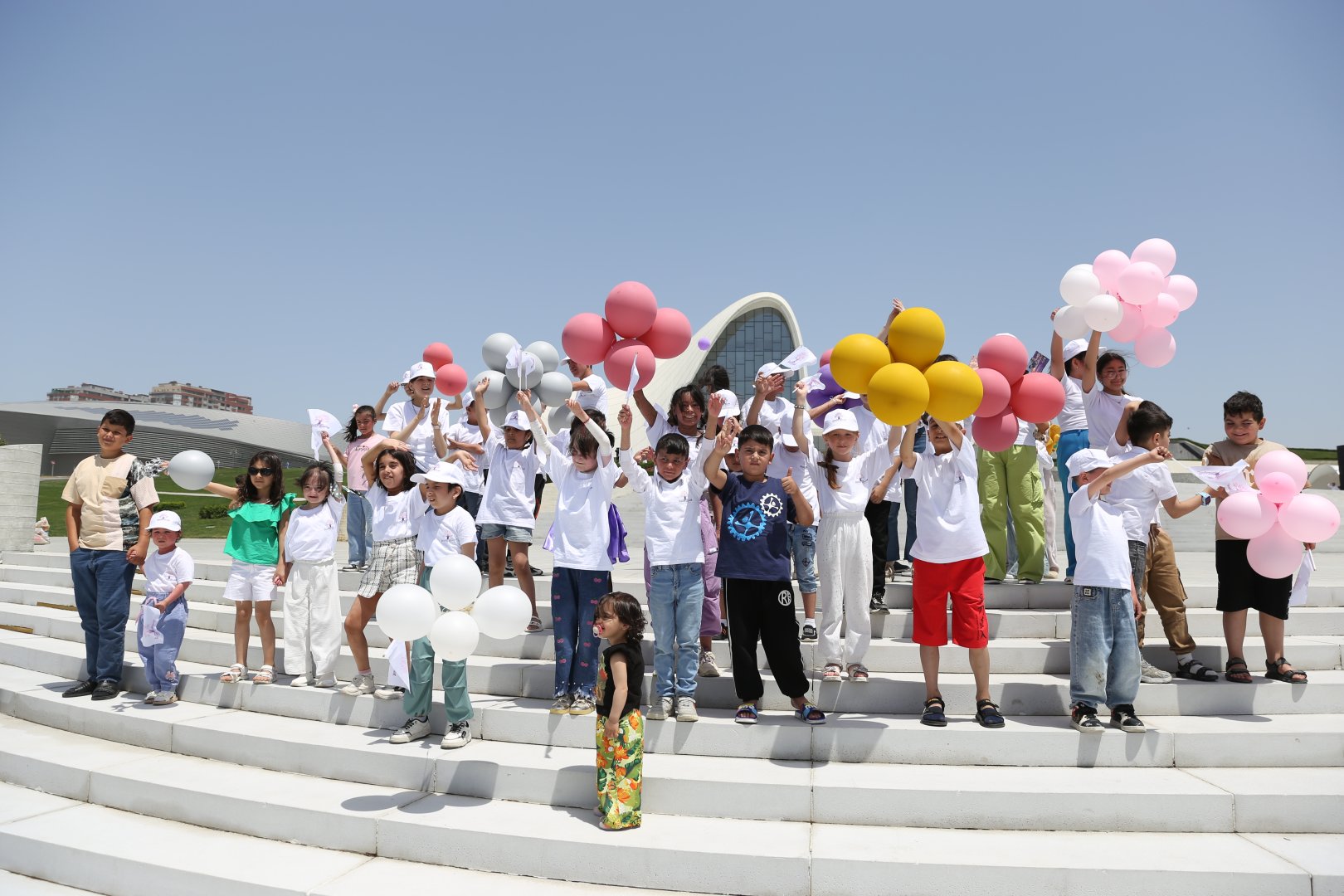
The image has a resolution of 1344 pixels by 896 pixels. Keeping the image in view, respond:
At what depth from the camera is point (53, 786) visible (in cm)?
399

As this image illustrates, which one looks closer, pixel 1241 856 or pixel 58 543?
pixel 1241 856

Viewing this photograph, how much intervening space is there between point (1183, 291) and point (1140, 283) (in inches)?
16.5

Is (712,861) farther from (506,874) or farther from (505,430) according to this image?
(505,430)

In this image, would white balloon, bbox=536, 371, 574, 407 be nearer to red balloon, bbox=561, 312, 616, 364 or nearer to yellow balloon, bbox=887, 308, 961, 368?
red balloon, bbox=561, 312, 616, 364

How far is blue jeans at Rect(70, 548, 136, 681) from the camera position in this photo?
505cm

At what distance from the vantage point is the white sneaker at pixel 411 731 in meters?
3.92

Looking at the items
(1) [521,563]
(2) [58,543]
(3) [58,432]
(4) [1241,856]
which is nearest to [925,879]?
(4) [1241,856]

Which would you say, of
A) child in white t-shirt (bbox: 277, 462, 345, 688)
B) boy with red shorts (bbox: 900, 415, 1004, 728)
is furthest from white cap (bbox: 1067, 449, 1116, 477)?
child in white t-shirt (bbox: 277, 462, 345, 688)

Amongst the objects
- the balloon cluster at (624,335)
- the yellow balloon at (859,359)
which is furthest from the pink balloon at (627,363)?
the yellow balloon at (859,359)

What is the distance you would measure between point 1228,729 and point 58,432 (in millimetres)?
70144

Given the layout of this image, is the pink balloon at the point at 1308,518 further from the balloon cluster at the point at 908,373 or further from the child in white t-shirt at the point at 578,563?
the child in white t-shirt at the point at 578,563

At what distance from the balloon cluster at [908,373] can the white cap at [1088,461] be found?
795mm

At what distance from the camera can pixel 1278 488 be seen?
389cm

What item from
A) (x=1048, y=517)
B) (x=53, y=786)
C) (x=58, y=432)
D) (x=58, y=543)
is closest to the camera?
(x=53, y=786)
